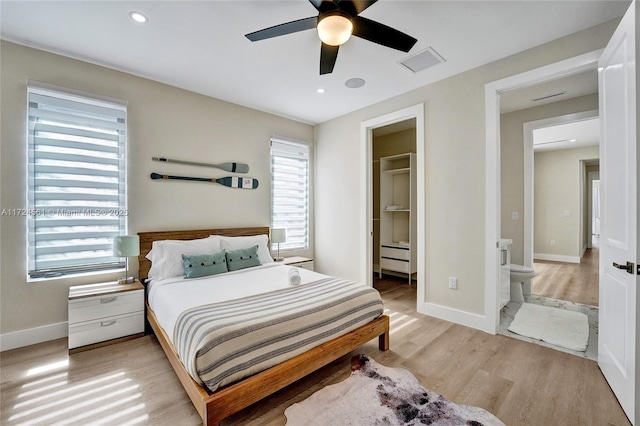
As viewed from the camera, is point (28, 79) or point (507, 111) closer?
point (28, 79)

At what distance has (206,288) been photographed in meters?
2.46

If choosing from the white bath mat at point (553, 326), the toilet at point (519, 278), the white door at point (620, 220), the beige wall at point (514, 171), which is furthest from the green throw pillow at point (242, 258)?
the beige wall at point (514, 171)

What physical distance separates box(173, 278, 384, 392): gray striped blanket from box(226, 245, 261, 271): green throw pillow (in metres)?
1.05

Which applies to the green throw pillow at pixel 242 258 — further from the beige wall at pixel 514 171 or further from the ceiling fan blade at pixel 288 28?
the beige wall at pixel 514 171

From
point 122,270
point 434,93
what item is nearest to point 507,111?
point 434,93

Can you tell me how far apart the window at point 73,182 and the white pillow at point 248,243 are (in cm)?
112

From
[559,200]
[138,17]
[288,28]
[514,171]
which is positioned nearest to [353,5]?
[288,28]

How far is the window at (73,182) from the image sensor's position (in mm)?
2584

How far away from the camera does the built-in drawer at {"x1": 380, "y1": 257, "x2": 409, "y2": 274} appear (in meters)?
4.78

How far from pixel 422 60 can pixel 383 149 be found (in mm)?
2887

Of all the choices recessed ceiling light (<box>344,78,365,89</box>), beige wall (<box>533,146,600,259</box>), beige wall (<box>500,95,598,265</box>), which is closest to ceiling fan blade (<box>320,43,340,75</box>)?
recessed ceiling light (<box>344,78,365,89</box>)

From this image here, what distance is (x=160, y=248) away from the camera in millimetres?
3029

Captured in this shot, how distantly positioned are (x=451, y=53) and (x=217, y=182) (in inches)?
124

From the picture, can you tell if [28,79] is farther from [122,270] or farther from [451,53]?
[451,53]
